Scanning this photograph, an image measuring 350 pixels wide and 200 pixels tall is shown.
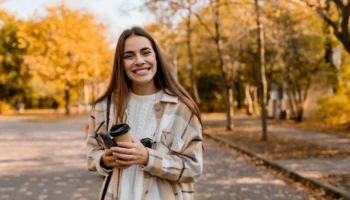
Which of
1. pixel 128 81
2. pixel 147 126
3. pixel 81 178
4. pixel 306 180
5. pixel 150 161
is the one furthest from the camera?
pixel 81 178

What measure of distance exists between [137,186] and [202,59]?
33.9m

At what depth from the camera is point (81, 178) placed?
884cm

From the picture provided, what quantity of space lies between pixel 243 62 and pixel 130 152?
3329cm

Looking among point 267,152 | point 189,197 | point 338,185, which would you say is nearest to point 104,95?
point 189,197

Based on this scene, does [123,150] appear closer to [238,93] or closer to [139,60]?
[139,60]

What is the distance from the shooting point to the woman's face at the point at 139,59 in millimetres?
2238

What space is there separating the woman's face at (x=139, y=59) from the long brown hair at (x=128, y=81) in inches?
1.4

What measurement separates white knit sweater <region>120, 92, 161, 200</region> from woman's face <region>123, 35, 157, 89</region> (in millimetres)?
104

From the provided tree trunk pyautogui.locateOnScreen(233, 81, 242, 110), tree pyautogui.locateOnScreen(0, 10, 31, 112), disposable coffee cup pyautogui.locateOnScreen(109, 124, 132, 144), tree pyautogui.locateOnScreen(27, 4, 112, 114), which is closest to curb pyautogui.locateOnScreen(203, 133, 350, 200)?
Result: disposable coffee cup pyautogui.locateOnScreen(109, 124, 132, 144)

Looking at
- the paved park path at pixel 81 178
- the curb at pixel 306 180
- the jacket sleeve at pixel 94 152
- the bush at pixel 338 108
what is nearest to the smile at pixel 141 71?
the jacket sleeve at pixel 94 152

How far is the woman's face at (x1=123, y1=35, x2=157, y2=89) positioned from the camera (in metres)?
2.24

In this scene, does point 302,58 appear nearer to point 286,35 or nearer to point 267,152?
point 286,35

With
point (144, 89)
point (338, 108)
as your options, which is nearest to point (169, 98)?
point (144, 89)

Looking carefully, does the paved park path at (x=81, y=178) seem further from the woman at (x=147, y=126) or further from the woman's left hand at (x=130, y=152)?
the woman's left hand at (x=130, y=152)
